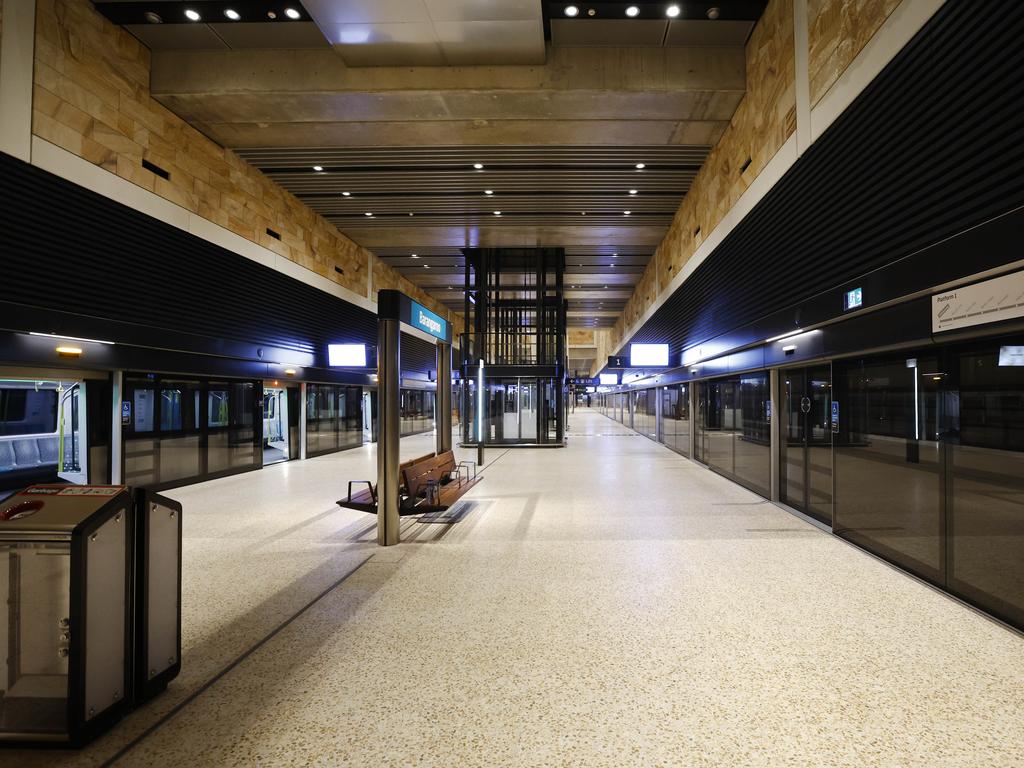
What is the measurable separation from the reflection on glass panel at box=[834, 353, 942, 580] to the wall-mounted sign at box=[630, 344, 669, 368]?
7.93m

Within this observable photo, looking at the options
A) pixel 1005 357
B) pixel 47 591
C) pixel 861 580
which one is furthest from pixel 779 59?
pixel 47 591

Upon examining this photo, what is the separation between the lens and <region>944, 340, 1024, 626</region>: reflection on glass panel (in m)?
3.46

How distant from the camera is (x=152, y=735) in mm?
2270

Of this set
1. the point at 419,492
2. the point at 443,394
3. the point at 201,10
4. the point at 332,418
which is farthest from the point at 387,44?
the point at 332,418

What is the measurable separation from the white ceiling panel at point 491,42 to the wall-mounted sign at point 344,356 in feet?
27.1

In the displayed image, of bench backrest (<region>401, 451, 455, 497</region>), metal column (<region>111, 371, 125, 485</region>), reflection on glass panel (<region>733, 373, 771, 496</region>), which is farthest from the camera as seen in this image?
reflection on glass panel (<region>733, 373, 771, 496</region>)

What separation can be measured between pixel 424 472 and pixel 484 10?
20.9ft

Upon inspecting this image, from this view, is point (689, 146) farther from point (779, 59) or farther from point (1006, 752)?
point (1006, 752)

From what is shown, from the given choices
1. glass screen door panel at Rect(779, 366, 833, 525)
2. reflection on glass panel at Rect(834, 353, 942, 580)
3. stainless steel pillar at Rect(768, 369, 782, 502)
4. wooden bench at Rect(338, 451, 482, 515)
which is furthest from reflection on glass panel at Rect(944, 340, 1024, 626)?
wooden bench at Rect(338, 451, 482, 515)

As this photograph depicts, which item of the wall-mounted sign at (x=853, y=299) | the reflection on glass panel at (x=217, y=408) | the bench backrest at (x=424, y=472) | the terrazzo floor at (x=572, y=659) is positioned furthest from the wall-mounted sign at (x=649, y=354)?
the reflection on glass panel at (x=217, y=408)

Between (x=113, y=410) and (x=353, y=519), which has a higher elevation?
(x=113, y=410)

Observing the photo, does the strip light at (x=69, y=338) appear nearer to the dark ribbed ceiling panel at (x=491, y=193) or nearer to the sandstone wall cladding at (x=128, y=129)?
the sandstone wall cladding at (x=128, y=129)

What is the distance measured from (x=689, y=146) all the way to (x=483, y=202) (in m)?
5.15

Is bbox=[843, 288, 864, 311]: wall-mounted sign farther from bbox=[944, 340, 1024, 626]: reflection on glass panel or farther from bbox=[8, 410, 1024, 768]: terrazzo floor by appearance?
bbox=[8, 410, 1024, 768]: terrazzo floor
